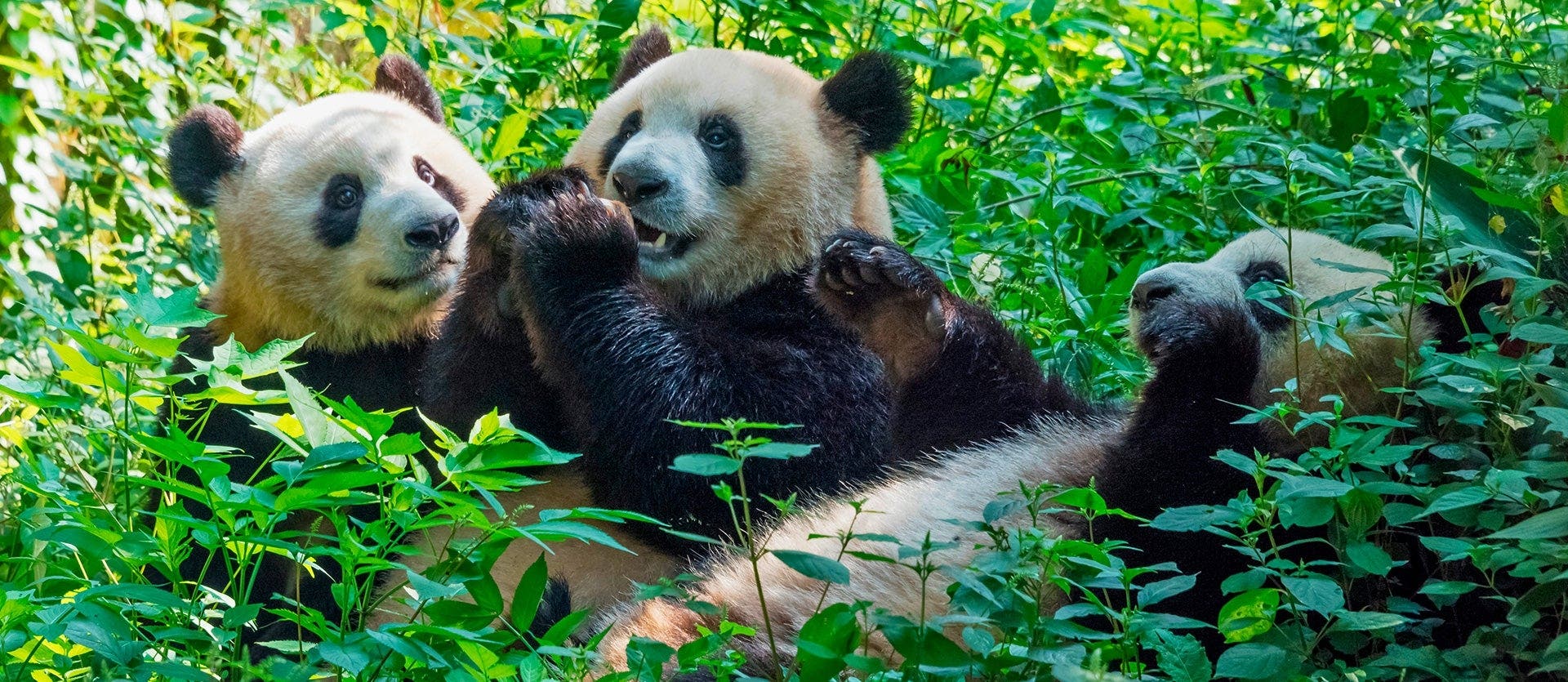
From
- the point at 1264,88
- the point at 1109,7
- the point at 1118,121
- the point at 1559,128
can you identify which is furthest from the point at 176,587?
the point at 1109,7

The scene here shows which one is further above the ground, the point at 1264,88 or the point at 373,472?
the point at 1264,88

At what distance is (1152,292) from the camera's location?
3441 millimetres

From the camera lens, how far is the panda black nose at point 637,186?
3953 mm

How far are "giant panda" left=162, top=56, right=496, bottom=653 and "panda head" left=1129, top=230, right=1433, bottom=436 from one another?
211cm

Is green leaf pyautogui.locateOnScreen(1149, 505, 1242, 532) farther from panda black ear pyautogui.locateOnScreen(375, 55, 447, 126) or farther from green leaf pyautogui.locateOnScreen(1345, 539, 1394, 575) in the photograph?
panda black ear pyautogui.locateOnScreen(375, 55, 447, 126)

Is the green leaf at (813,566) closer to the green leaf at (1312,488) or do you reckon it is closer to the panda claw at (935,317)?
the green leaf at (1312,488)

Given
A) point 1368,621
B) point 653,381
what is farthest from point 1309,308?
point 653,381

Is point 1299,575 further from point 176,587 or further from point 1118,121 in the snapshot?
point 1118,121

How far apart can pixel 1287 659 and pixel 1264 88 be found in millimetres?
4130

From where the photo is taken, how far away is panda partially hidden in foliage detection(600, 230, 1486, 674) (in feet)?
9.63

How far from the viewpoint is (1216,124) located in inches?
225

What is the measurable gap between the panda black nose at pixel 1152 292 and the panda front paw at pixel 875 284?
0.55 meters

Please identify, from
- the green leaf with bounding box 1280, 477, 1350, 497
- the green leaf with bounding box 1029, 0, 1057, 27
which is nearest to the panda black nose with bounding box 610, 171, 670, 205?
the green leaf with bounding box 1029, 0, 1057, 27

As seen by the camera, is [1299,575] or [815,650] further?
[1299,575]
